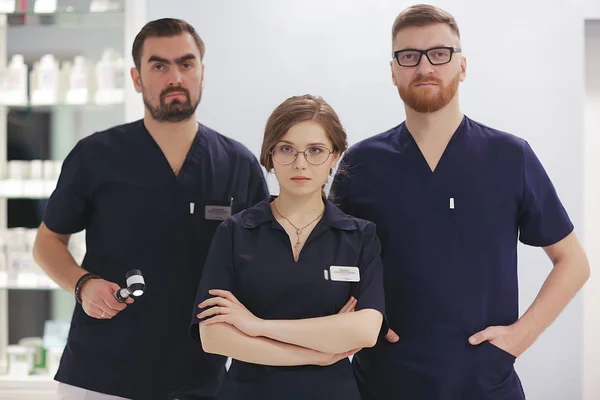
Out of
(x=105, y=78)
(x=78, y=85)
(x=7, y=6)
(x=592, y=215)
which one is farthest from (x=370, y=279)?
(x=7, y=6)

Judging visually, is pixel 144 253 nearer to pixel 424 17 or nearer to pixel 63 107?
pixel 424 17

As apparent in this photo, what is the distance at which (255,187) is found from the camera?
2525 mm

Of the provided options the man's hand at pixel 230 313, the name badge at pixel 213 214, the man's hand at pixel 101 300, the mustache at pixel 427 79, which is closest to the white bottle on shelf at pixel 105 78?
the name badge at pixel 213 214

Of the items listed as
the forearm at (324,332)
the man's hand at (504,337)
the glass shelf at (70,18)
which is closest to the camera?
the forearm at (324,332)

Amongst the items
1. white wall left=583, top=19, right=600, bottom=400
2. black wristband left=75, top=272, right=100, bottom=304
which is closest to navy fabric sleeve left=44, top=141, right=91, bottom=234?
black wristband left=75, top=272, right=100, bottom=304

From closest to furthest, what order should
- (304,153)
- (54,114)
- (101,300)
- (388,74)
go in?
(304,153) → (101,300) → (388,74) → (54,114)

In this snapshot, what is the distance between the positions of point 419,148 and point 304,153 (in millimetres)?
495

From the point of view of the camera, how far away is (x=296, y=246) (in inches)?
75.2

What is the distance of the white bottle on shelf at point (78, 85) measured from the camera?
3.82 m

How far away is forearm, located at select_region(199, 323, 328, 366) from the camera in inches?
70.0

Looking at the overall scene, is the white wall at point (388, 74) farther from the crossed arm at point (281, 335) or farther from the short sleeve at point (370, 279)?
the crossed arm at point (281, 335)

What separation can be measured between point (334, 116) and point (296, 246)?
37 centimetres

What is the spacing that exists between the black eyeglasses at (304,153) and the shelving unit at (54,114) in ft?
6.38

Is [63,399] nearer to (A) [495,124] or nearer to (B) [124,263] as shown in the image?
(B) [124,263]
